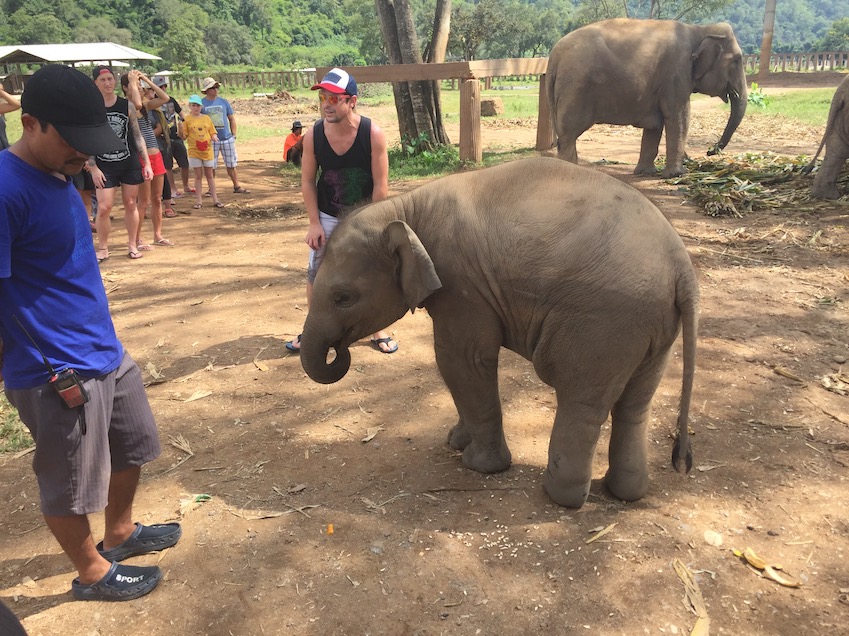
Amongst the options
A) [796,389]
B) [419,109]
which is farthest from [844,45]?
[796,389]

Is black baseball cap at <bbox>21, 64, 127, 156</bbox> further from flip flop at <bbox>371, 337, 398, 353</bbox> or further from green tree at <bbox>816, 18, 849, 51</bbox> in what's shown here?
green tree at <bbox>816, 18, 849, 51</bbox>

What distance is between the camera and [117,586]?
288 centimetres

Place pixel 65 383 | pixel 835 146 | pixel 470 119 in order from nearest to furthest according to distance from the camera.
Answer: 1. pixel 65 383
2. pixel 835 146
3. pixel 470 119

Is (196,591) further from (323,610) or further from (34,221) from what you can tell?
(34,221)

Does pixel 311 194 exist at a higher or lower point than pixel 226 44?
lower

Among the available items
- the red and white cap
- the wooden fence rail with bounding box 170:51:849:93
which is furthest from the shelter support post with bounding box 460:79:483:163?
the wooden fence rail with bounding box 170:51:849:93

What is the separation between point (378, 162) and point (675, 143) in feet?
27.9

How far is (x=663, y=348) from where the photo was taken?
3213 mm

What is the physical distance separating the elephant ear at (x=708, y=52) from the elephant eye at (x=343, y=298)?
35.3 ft

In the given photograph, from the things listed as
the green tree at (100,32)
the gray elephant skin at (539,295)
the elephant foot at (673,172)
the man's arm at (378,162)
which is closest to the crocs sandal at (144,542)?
the gray elephant skin at (539,295)

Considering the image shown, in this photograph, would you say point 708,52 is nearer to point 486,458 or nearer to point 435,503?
point 486,458

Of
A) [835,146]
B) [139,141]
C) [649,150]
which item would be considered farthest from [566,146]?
[139,141]

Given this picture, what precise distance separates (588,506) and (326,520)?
1388 millimetres

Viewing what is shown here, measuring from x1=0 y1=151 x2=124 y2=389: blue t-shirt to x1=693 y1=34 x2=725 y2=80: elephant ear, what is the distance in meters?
11.9
